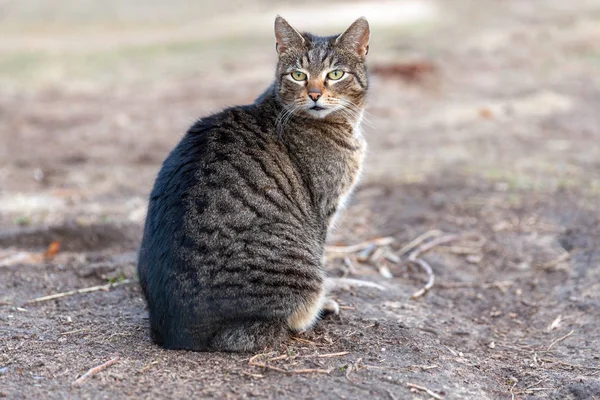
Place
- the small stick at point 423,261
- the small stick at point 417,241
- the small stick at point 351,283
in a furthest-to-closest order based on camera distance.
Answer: the small stick at point 417,241, the small stick at point 423,261, the small stick at point 351,283

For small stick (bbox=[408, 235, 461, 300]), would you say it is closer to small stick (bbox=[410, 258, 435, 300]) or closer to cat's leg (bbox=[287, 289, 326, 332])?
small stick (bbox=[410, 258, 435, 300])

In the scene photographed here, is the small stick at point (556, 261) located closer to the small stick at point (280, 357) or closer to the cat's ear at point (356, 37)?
the cat's ear at point (356, 37)

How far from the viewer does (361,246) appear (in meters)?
5.62

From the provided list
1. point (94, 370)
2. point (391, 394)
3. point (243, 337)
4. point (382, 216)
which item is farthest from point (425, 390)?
point (382, 216)

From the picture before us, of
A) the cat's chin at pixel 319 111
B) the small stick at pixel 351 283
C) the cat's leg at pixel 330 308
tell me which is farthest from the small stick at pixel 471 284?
the cat's chin at pixel 319 111

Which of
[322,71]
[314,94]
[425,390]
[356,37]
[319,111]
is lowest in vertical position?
[425,390]

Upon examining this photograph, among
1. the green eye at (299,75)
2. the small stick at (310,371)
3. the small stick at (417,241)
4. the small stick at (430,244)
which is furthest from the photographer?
the small stick at (417,241)

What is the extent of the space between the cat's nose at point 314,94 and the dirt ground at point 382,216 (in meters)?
1.30

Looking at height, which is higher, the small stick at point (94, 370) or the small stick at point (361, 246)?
the small stick at point (94, 370)

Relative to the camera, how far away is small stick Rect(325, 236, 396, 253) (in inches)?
218

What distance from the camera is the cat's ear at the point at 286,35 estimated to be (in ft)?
14.3

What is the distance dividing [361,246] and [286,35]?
1939 mm

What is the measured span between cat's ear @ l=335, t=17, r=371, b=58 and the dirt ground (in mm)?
1589

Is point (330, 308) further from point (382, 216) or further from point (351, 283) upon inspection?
point (382, 216)
